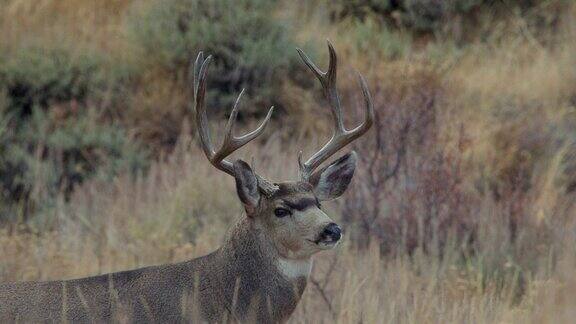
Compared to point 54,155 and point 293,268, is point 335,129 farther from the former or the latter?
point 54,155

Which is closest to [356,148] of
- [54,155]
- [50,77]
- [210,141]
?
[54,155]

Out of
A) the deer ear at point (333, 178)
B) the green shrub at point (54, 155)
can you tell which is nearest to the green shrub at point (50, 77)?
the green shrub at point (54, 155)

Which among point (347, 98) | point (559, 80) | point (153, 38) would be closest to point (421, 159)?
point (347, 98)

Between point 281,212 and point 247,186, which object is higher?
point 247,186

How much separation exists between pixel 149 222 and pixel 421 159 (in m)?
2.19

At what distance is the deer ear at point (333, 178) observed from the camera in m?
6.37

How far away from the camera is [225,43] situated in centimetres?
1431

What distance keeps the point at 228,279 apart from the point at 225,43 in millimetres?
8536

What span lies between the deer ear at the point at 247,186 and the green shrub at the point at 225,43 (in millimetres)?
7833

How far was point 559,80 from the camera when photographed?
13930mm

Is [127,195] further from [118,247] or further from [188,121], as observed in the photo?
[188,121]

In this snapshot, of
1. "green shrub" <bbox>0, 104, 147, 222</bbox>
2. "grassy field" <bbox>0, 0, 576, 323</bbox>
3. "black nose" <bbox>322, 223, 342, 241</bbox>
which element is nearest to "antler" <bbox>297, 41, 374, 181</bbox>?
"black nose" <bbox>322, 223, 342, 241</bbox>

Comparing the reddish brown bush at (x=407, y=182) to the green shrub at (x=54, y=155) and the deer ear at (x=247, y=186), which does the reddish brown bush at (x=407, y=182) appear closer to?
the green shrub at (x=54, y=155)

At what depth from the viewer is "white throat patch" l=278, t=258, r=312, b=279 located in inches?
235
